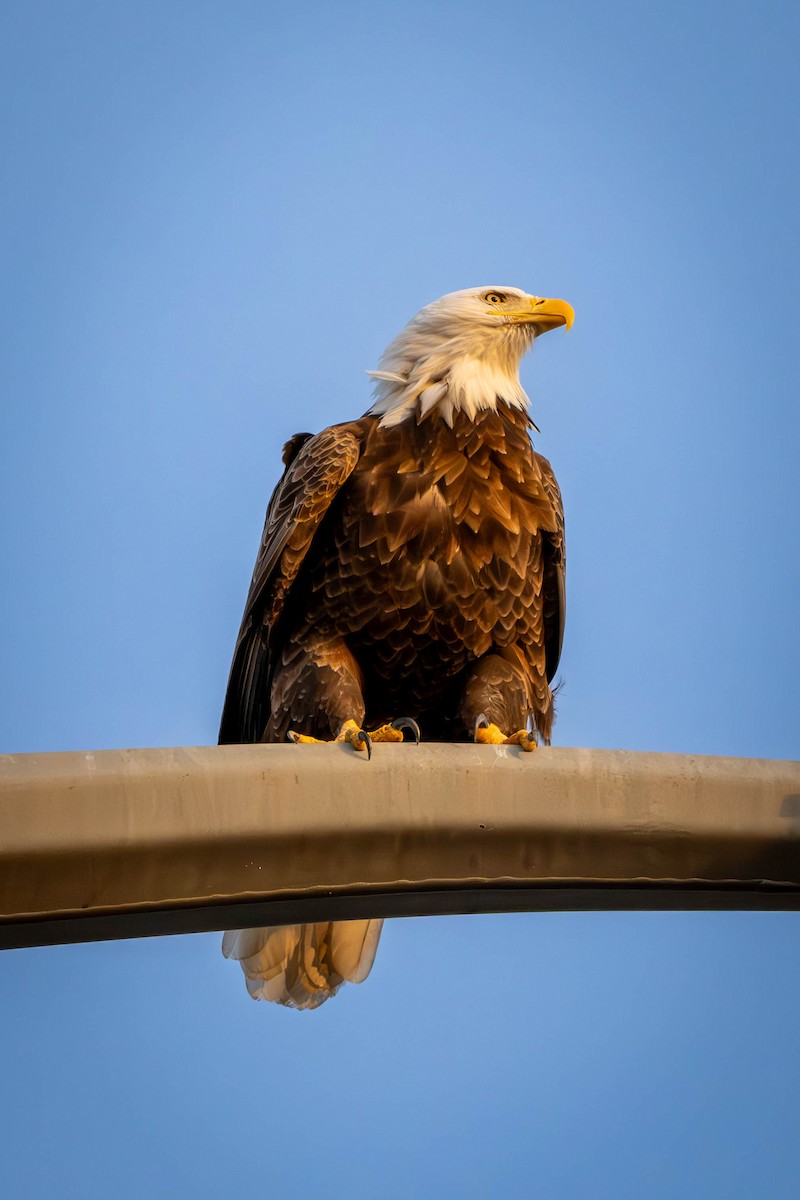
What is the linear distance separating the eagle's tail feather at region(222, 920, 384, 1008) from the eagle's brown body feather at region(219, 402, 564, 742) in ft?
2.00

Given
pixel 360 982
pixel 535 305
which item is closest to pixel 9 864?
pixel 360 982

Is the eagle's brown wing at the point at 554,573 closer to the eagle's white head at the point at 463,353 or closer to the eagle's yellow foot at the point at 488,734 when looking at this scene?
the eagle's white head at the point at 463,353

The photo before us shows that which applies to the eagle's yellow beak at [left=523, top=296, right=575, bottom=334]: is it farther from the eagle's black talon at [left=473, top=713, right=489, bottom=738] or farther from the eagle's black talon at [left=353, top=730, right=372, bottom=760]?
the eagle's black talon at [left=353, top=730, right=372, bottom=760]

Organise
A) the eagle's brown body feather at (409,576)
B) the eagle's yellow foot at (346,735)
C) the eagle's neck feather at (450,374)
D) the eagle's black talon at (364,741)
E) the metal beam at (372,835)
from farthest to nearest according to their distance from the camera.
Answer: the eagle's neck feather at (450,374)
the eagle's brown body feather at (409,576)
the eagle's yellow foot at (346,735)
the eagle's black talon at (364,741)
the metal beam at (372,835)

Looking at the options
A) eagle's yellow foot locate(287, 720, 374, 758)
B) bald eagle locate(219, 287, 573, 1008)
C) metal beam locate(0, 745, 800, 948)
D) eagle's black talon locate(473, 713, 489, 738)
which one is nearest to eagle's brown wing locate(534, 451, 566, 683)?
bald eagle locate(219, 287, 573, 1008)

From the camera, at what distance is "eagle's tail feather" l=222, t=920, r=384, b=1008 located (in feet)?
16.1

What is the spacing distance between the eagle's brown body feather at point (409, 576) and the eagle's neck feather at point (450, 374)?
0.17 ft

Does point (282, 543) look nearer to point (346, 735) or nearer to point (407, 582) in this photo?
point (407, 582)

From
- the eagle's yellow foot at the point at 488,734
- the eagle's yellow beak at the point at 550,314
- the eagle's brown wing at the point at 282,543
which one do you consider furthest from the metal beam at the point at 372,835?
the eagle's yellow beak at the point at 550,314

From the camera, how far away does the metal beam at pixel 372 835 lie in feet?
8.87

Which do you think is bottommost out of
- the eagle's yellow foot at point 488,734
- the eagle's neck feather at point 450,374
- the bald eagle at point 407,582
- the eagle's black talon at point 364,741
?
the eagle's black talon at point 364,741

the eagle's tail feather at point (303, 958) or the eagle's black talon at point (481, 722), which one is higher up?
the eagle's black talon at point (481, 722)

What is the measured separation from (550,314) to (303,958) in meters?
2.26

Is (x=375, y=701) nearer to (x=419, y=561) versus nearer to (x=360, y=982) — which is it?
(x=419, y=561)
